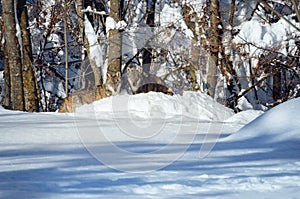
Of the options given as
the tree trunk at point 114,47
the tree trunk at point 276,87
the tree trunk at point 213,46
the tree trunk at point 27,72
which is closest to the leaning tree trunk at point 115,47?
the tree trunk at point 114,47

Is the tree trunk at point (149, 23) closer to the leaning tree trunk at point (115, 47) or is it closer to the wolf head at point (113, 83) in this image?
the leaning tree trunk at point (115, 47)

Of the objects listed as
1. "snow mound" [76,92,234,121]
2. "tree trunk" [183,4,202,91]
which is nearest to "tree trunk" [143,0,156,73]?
"tree trunk" [183,4,202,91]

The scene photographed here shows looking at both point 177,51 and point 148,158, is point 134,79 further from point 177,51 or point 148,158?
point 148,158

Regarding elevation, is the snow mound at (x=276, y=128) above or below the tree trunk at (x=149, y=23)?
below

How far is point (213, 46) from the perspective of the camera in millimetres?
9812

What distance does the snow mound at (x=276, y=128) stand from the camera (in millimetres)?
3365

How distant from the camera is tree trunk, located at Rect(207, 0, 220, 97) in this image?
385 inches

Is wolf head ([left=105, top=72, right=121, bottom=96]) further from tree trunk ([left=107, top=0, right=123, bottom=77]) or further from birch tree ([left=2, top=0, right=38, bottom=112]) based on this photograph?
birch tree ([left=2, top=0, right=38, bottom=112])

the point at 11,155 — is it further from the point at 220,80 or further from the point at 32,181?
the point at 220,80

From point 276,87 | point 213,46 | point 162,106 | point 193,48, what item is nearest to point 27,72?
point 193,48

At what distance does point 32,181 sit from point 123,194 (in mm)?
465

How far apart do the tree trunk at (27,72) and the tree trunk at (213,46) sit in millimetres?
3565

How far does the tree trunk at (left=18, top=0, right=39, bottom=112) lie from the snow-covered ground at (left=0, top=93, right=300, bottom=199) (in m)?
4.63

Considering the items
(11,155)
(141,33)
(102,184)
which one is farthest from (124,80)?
(102,184)
